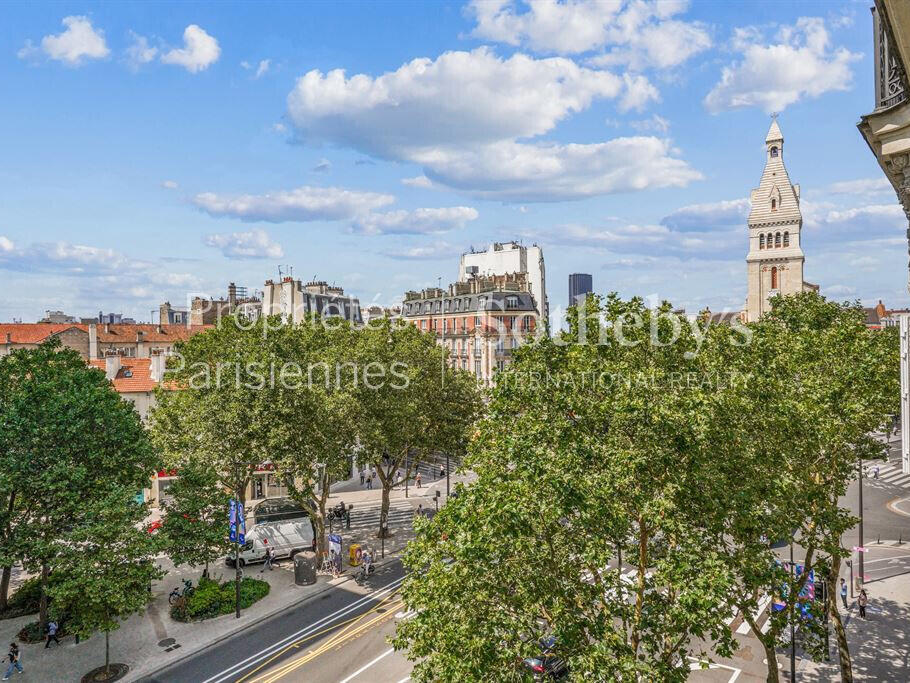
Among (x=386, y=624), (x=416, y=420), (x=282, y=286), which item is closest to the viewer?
(x=386, y=624)

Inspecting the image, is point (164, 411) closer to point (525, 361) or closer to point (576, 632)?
point (525, 361)

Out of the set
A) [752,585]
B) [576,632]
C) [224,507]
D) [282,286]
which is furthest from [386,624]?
[282,286]

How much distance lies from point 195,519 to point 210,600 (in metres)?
3.90

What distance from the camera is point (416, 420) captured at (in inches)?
1410

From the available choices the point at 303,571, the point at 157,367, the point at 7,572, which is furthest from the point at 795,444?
the point at 157,367

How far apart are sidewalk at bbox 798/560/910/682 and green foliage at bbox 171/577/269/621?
2393 cm

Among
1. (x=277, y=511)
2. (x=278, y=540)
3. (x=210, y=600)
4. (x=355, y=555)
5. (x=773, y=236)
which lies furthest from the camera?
(x=773, y=236)

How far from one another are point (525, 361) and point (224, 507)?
64.8ft

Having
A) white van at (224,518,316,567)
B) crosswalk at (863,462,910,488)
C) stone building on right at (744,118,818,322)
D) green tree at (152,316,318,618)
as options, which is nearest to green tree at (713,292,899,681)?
green tree at (152,316,318,618)

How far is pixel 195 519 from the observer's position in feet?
88.9

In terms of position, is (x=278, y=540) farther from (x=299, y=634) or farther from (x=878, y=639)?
(x=878, y=639)

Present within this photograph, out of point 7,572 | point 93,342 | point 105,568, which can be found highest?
point 93,342

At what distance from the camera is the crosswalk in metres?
50.7

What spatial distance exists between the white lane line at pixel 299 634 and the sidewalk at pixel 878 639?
16.9m
